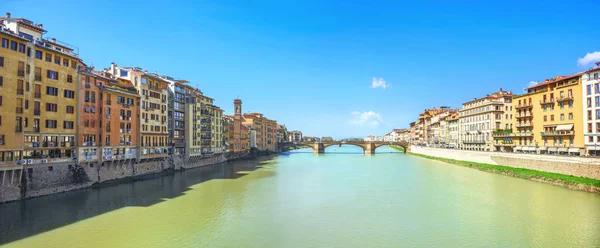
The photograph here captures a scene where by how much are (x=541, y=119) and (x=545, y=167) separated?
12.7 meters

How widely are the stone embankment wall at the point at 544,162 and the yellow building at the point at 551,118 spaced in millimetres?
5006

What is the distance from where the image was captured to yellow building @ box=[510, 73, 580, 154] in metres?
42.4

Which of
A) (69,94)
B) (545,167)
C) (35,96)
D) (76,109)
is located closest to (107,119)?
(76,109)

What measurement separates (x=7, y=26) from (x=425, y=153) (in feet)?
288

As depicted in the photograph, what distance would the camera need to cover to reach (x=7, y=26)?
28000mm

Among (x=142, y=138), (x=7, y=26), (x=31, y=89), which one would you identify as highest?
(x=7, y=26)

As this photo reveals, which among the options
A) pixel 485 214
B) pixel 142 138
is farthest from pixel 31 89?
pixel 485 214

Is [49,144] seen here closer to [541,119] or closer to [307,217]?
[307,217]

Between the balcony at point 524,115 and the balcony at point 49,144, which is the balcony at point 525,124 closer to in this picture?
the balcony at point 524,115

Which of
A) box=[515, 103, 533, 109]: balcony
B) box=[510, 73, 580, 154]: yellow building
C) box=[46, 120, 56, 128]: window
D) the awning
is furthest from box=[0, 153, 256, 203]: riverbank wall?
box=[515, 103, 533, 109]: balcony

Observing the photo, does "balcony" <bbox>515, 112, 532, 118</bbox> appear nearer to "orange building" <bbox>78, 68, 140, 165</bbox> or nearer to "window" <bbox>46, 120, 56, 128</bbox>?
"orange building" <bbox>78, 68, 140, 165</bbox>

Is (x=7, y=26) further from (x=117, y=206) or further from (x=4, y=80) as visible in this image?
(x=117, y=206)

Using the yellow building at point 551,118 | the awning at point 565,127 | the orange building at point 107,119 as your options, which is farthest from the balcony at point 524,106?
the orange building at point 107,119

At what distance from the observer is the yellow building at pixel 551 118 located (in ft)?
139
